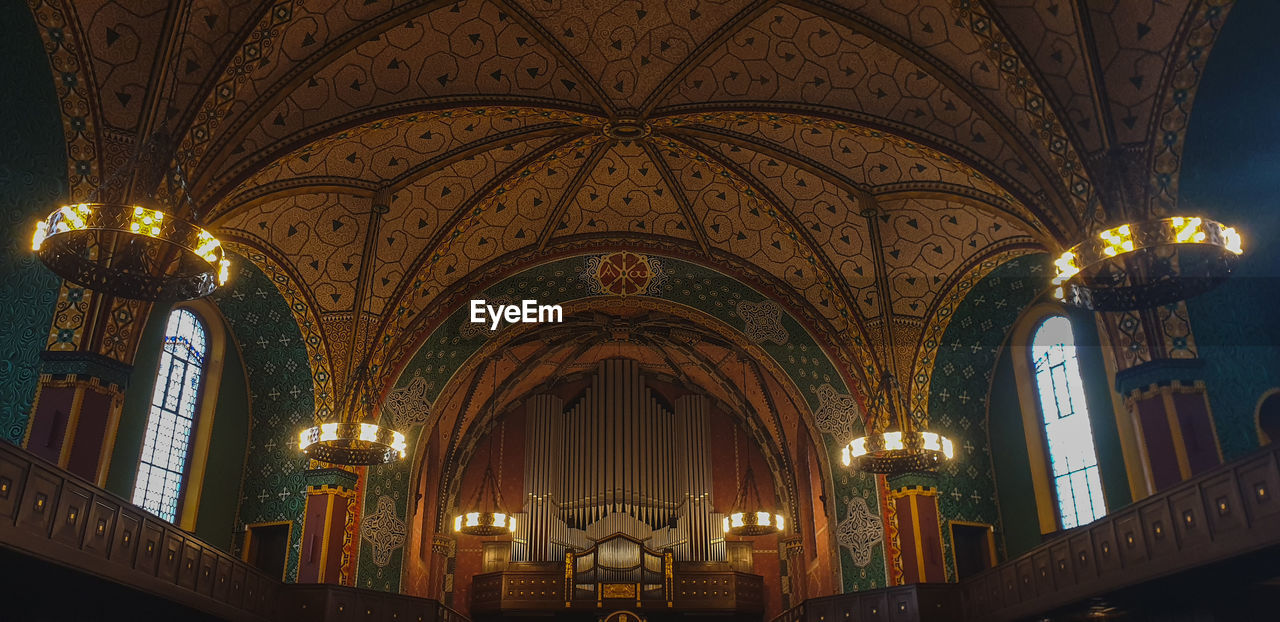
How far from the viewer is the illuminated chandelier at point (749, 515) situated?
19.6m

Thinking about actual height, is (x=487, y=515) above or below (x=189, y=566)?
above

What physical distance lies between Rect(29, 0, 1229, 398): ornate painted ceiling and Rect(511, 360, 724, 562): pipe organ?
22.0 ft

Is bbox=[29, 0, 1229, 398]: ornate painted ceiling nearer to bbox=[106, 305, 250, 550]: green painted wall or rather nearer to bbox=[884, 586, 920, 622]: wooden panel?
bbox=[106, 305, 250, 550]: green painted wall

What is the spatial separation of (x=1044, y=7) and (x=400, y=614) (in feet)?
38.8

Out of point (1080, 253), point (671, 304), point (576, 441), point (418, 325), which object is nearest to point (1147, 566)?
point (1080, 253)

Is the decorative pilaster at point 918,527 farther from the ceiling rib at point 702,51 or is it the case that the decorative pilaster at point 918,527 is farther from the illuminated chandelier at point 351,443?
the illuminated chandelier at point 351,443

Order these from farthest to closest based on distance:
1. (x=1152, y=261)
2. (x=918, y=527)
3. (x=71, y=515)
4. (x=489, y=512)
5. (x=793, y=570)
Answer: (x=793, y=570), (x=489, y=512), (x=918, y=527), (x=71, y=515), (x=1152, y=261)

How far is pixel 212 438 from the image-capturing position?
15430mm

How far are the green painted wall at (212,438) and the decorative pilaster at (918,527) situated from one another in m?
9.99

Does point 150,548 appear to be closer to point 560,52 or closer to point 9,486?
point 9,486

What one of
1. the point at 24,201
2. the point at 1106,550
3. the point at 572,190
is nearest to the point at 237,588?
the point at 24,201

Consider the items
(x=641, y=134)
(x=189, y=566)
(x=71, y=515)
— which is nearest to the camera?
(x=71, y=515)

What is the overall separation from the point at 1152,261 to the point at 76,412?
10.3 metres

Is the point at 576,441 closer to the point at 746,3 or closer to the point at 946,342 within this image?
the point at 946,342
